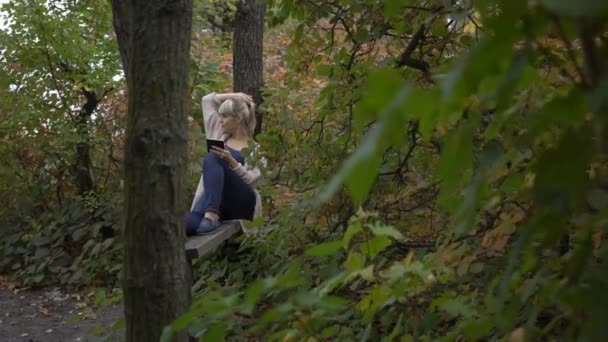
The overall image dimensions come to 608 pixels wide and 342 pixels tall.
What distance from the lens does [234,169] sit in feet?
19.9

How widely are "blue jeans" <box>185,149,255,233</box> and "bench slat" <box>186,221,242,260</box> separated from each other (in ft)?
0.36

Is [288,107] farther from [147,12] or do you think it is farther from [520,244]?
[520,244]

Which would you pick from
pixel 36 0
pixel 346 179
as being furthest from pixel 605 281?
pixel 36 0

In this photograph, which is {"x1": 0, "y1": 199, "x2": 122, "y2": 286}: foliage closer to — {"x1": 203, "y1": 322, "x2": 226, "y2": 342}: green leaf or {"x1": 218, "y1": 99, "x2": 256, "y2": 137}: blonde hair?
{"x1": 218, "y1": 99, "x2": 256, "y2": 137}: blonde hair

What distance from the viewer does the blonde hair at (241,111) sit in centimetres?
623

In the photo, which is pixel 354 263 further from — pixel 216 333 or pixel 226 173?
pixel 226 173

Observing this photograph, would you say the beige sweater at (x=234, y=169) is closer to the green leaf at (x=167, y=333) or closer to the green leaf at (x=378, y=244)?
the green leaf at (x=378, y=244)

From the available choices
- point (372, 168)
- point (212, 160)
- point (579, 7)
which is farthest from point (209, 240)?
point (579, 7)

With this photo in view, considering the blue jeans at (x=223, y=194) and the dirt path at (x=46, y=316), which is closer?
the blue jeans at (x=223, y=194)

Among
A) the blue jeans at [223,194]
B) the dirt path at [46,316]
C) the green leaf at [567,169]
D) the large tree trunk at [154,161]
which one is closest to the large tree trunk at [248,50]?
the blue jeans at [223,194]

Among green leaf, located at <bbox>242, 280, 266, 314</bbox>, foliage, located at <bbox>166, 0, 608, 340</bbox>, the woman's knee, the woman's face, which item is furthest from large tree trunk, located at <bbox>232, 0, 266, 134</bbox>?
green leaf, located at <bbox>242, 280, 266, 314</bbox>

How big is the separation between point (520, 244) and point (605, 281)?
17 centimetres

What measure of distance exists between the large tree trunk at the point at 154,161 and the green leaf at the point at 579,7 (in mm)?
1910

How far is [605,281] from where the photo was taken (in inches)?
34.3
